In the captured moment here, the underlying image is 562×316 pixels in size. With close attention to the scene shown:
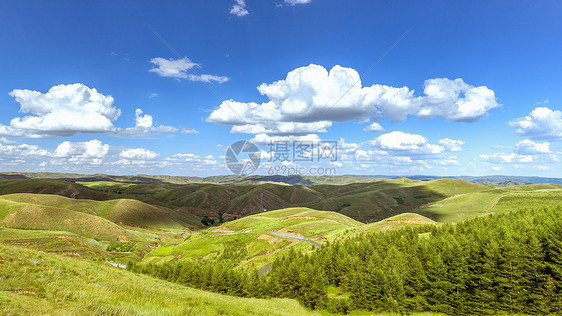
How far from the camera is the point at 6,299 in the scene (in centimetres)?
1073

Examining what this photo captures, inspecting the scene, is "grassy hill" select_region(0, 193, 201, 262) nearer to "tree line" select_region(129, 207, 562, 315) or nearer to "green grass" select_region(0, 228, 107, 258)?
"green grass" select_region(0, 228, 107, 258)

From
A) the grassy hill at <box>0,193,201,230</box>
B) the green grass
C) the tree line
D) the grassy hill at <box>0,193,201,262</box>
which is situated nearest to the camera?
the tree line

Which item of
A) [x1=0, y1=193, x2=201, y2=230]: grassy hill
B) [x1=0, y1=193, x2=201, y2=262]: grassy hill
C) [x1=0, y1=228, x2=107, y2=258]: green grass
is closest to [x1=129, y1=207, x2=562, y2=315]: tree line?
[x1=0, y1=228, x2=107, y2=258]: green grass

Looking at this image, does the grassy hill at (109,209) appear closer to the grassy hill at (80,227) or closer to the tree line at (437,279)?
the grassy hill at (80,227)

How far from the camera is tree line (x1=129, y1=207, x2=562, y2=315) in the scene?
47.6 m

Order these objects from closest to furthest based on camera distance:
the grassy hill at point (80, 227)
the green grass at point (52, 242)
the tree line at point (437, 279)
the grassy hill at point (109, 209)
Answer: the tree line at point (437, 279) < the green grass at point (52, 242) < the grassy hill at point (80, 227) < the grassy hill at point (109, 209)

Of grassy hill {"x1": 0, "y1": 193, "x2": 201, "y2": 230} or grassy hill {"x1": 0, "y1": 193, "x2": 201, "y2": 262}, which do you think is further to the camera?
grassy hill {"x1": 0, "y1": 193, "x2": 201, "y2": 230}

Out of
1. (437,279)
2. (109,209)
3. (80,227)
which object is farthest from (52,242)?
(437,279)

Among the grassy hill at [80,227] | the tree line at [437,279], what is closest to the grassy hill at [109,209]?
the grassy hill at [80,227]

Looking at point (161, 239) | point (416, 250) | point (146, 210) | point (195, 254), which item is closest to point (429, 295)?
point (416, 250)

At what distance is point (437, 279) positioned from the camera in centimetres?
5166

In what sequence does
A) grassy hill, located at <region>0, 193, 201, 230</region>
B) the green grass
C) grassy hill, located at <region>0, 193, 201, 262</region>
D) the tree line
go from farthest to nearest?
grassy hill, located at <region>0, 193, 201, 230</region>
grassy hill, located at <region>0, 193, 201, 262</region>
the green grass
the tree line

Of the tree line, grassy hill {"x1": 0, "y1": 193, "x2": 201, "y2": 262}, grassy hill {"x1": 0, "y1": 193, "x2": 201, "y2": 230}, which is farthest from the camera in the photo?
grassy hill {"x1": 0, "y1": 193, "x2": 201, "y2": 230}

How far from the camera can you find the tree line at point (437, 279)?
47.6 m
